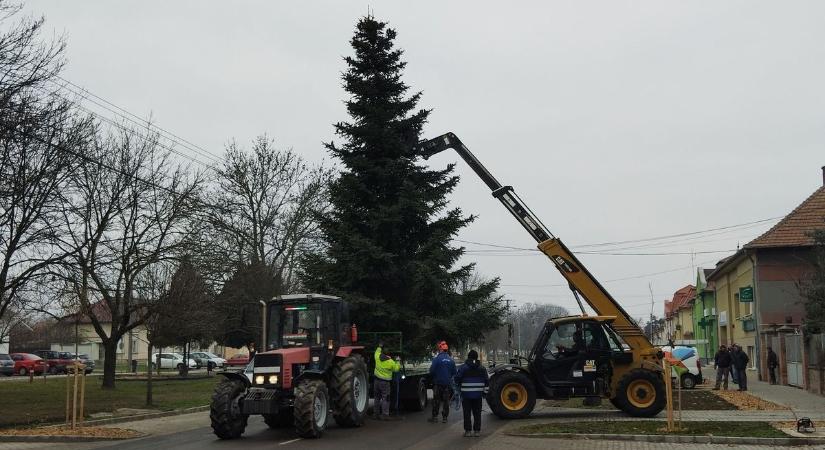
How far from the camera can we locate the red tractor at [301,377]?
15039 mm

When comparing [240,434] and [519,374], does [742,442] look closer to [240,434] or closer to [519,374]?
[519,374]

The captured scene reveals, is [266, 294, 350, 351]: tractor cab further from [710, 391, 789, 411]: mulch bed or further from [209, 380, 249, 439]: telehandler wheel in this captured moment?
[710, 391, 789, 411]: mulch bed

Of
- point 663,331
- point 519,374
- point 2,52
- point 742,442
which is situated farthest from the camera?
point 663,331

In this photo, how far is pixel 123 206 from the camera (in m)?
29.8

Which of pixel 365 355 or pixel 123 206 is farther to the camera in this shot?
pixel 123 206

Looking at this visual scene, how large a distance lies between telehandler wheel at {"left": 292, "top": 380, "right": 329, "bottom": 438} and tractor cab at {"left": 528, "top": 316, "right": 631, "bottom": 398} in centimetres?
600

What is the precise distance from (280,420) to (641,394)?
8223 millimetres

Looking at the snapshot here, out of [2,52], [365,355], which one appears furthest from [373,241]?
[2,52]

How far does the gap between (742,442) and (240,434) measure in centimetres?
919

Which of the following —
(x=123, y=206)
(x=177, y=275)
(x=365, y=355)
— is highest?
(x=123, y=206)

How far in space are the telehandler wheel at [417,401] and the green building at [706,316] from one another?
36.7 metres

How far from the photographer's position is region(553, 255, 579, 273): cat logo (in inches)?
795

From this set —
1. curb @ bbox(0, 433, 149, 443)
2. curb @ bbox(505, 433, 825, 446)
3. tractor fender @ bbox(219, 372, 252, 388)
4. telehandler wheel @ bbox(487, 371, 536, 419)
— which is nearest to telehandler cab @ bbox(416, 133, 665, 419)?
telehandler wheel @ bbox(487, 371, 536, 419)

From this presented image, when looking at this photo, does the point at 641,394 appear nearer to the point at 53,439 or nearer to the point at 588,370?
the point at 588,370
